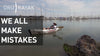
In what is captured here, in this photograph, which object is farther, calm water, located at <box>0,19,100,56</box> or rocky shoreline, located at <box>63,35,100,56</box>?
calm water, located at <box>0,19,100,56</box>

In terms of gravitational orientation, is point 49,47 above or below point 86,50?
below

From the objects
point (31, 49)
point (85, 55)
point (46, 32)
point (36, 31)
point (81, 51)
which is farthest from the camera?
point (46, 32)

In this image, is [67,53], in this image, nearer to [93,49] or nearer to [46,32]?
[93,49]

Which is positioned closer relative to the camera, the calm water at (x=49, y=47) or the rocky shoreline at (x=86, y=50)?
the rocky shoreline at (x=86, y=50)

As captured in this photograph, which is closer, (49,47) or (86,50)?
(86,50)

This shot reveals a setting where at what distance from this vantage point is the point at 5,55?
387 inches

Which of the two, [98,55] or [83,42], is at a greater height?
[83,42]

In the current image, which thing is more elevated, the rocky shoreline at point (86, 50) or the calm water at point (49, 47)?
the rocky shoreline at point (86, 50)

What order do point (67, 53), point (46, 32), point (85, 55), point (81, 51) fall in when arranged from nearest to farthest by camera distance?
point (85, 55) < point (81, 51) < point (67, 53) < point (46, 32)

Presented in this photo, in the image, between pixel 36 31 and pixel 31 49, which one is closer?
pixel 31 49

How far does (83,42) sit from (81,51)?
3.46ft

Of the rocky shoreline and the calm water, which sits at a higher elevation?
the rocky shoreline

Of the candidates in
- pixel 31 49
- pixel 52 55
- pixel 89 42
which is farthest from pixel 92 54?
pixel 31 49

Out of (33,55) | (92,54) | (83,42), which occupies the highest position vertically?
(83,42)
